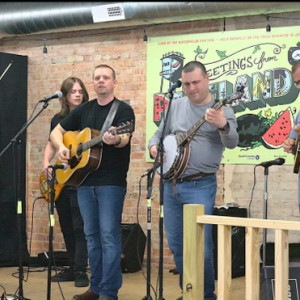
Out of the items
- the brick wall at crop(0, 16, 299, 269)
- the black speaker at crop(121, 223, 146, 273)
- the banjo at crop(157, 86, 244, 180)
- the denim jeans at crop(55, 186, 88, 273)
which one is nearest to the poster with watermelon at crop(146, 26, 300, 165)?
the brick wall at crop(0, 16, 299, 269)

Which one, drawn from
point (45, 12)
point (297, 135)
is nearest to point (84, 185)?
point (297, 135)

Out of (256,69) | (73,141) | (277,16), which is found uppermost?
(277,16)

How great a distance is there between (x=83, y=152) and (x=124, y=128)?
1.19 feet

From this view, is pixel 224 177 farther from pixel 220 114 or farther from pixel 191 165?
pixel 220 114

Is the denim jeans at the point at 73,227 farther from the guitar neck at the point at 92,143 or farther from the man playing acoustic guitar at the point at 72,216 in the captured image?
the guitar neck at the point at 92,143

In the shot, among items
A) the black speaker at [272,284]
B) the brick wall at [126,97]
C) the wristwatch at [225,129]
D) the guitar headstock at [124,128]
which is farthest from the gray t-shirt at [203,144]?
the brick wall at [126,97]

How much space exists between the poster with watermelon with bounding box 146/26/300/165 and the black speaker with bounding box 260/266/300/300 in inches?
82.9

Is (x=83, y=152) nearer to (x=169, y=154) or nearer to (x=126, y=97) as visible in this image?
(x=169, y=154)

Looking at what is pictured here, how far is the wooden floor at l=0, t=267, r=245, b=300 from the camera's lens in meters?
4.48

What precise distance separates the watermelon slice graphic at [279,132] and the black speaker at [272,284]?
2.14 m

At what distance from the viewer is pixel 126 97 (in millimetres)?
5980

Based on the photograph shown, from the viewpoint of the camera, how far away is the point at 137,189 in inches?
233

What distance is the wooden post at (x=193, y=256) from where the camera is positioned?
205 cm

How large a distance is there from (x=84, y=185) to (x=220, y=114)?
1.10m
